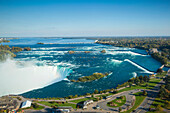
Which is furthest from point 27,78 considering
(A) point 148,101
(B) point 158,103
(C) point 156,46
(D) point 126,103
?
(C) point 156,46

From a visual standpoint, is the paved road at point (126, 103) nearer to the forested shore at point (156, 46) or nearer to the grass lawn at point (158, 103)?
the grass lawn at point (158, 103)

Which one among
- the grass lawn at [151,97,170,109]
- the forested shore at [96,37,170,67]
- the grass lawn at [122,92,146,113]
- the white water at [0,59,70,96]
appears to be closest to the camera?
the grass lawn at [122,92,146,113]

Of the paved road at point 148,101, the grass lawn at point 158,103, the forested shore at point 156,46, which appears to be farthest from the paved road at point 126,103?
the forested shore at point 156,46

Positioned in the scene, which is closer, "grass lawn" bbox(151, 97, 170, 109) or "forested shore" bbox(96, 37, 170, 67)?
"grass lawn" bbox(151, 97, 170, 109)

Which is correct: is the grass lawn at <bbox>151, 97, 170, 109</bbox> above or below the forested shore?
below

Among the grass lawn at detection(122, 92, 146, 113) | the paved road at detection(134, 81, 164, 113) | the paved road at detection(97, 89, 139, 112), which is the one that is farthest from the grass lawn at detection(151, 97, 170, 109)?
the paved road at detection(97, 89, 139, 112)

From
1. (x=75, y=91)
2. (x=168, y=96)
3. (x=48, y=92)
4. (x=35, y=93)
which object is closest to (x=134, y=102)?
(x=168, y=96)

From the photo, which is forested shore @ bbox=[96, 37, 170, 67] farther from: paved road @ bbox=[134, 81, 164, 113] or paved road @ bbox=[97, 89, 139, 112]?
paved road @ bbox=[97, 89, 139, 112]

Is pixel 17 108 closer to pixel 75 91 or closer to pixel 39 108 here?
pixel 39 108
